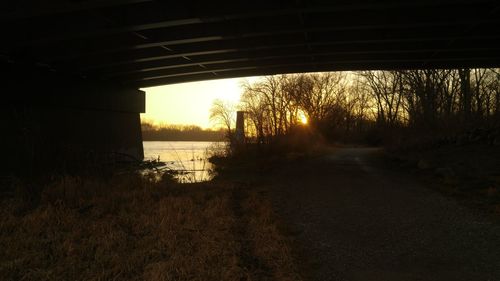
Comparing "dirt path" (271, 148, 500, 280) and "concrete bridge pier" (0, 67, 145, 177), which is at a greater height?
"concrete bridge pier" (0, 67, 145, 177)

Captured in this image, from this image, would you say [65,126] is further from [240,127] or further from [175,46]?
[240,127]

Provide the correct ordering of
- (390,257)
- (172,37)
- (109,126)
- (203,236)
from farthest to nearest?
1. (109,126)
2. (172,37)
3. (203,236)
4. (390,257)

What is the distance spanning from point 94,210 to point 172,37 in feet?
27.7

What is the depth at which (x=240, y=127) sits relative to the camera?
25922mm

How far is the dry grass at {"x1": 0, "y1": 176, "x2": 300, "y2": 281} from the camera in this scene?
4375 millimetres

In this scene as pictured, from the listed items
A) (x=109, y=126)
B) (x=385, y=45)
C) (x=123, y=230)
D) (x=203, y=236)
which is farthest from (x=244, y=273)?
(x=109, y=126)

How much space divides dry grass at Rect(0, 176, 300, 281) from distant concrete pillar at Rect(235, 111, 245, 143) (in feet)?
48.1

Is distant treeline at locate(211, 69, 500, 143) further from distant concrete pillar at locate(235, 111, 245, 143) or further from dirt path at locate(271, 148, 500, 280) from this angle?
dirt path at locate(271, 148, 500, 280)

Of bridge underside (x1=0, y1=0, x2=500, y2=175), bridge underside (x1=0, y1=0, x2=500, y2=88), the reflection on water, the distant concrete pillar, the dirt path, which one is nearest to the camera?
the dirt path

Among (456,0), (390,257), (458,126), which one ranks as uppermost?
(456,0)

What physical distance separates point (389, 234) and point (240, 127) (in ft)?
67.1

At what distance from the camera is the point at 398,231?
19.5ft

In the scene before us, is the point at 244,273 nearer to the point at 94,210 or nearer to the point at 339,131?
the point at 94,210

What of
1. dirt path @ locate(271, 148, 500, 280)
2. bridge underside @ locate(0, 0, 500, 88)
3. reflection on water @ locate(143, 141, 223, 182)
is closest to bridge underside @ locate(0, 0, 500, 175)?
bridge underside @ locate(0, 0, 500, 88)
